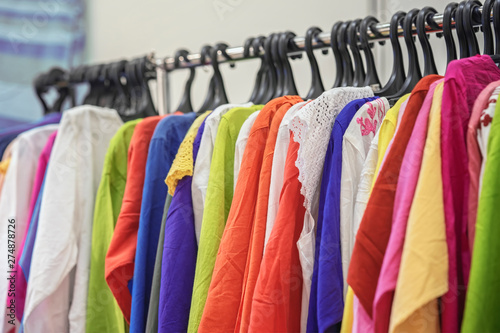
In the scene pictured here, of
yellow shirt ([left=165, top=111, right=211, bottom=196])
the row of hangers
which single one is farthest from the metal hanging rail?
yellow shirt ([left=165, top=111, right=211, bottom=196])

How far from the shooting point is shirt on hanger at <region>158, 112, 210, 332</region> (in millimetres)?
1075

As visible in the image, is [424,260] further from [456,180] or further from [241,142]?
[241,142]

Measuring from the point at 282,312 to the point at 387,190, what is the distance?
25 cm

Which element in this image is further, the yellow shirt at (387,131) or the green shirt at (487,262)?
the yellow shirt at (387,131)

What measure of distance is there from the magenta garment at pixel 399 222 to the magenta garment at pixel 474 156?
0.21ft

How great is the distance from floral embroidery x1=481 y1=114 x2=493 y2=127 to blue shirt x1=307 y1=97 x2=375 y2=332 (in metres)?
0.23

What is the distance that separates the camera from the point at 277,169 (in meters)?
1.00

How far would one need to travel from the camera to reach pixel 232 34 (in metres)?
1.77

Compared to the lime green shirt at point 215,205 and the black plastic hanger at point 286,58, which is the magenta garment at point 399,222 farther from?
the black plastic hanger at point 286,58

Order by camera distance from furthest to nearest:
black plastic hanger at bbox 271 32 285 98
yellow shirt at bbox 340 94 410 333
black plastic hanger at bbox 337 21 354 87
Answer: black plastic hanger at bbox 271 32 285 98, black plastic hanger at bbox 337 21 354 87, yellow shirt at bbox 340 94 410 333


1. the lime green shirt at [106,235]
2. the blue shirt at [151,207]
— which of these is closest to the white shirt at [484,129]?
the blue shirt at [151,207]

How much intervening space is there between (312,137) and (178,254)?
0.33 metres

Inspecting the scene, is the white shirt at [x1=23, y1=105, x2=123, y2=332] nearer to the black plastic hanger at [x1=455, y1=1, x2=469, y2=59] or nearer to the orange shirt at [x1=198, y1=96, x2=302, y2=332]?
the orange shirt at [x1=198, y1=96, x2=302, y2=332]

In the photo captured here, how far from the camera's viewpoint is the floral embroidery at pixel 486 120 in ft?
2.65
